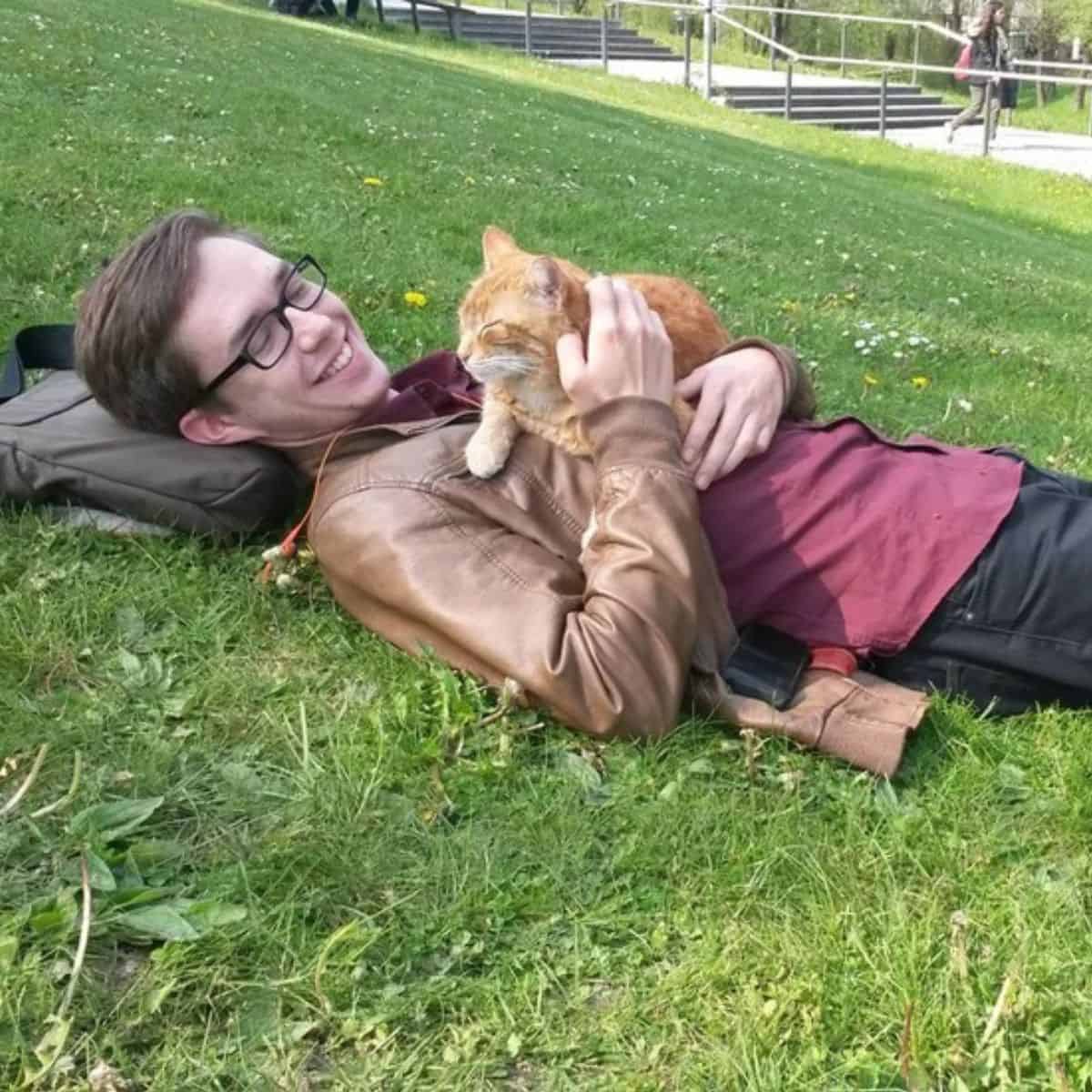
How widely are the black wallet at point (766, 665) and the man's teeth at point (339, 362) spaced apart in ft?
4.08

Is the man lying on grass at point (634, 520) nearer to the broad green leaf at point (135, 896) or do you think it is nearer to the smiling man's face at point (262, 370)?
the smiling man's face at point (262, 370)

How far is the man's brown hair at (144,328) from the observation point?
2910 mm

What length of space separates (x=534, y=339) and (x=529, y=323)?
49mm

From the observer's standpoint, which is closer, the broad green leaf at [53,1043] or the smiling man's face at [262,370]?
the broad green leaf at [53,1043]

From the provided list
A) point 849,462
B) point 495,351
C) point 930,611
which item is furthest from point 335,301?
point 930,611

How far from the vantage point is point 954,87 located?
123 feet

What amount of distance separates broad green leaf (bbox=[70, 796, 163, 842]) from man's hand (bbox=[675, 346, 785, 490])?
1.41m

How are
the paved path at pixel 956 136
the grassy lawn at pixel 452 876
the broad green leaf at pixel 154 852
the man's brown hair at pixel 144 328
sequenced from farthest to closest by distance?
the paved path at pixel 956 136, the man's brown hair at pixel 144 328, the broad green leaf at pixel 154 852, the grassy lawn at pixel 452 876

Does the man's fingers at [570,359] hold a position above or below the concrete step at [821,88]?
below

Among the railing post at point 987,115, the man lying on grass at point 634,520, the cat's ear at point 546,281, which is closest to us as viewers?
the man lying on grass at point 634,520

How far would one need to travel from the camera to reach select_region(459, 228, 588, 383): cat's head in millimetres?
3121

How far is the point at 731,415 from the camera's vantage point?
2865mm

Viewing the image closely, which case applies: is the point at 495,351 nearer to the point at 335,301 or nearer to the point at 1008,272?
the point at 335,301

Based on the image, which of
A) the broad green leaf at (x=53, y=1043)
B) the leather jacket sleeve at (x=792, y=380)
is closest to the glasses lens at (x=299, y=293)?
the leather jacket sleeve at (x=792, y=380)
